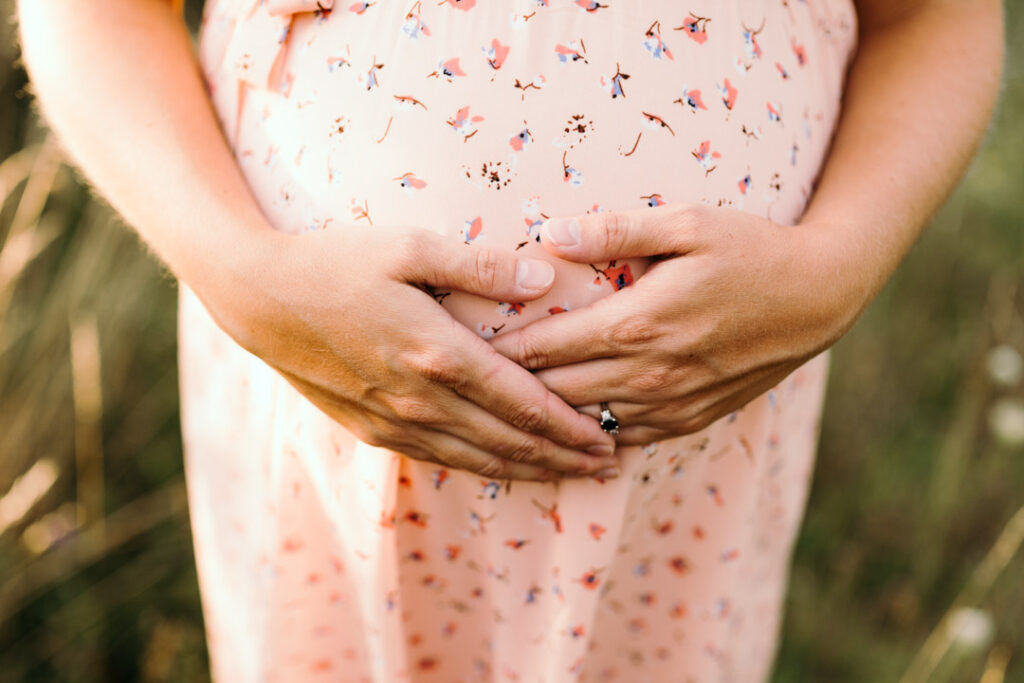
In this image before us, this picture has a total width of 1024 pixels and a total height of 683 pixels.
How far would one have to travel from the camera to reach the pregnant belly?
102 centimetres

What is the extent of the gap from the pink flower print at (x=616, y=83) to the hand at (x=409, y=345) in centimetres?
25

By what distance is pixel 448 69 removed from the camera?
1015mm

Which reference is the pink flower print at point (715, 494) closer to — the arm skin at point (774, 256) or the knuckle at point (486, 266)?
the arm skin at point (774, 256)

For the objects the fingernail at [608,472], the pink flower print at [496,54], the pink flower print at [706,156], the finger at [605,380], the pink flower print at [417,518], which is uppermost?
the pink flower print at [496,54]

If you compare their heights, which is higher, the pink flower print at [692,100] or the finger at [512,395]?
the pink flower print at [692,100]

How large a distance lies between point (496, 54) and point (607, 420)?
0.51m

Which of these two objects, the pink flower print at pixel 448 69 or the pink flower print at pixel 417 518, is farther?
the pink flower print at pixel 417 518

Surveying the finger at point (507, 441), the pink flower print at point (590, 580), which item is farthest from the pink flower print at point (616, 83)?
the pink flower print at point (590, 580)

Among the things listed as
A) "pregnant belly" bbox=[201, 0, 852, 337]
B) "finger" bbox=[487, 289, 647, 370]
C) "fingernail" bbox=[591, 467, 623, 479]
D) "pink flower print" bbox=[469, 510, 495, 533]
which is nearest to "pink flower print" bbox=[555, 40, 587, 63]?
"pregnant belly" bbox=[201, 0, 852, 337]

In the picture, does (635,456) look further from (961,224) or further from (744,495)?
(961,224)

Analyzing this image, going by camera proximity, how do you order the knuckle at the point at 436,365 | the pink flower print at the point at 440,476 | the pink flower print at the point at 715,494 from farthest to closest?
the pink flower print at the point at 715,494 → the pink flower print at the point at 440,476 → the knuckle at the point at 436,365

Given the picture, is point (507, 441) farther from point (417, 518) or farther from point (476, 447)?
point (417, 518)

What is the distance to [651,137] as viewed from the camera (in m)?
1.04

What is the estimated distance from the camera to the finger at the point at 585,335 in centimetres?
98
